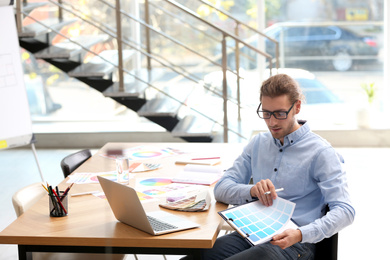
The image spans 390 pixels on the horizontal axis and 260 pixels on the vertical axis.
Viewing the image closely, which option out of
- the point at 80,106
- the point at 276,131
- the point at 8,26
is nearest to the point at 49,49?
the point at 8,26

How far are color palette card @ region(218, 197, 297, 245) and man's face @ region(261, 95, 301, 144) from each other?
0.30 m

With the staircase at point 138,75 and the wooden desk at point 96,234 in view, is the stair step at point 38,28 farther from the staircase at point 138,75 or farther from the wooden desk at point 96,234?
the wooden desk at point 96,234

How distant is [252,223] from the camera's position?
90.6 inches

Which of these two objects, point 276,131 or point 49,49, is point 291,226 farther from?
point 49,49

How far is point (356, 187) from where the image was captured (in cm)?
519

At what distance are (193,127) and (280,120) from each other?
298 cm

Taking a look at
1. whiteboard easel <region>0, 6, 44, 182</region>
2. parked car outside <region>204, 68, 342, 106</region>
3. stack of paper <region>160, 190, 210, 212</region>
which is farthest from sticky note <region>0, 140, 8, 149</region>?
parked car outside <region>204, 68, 342, 106</region>

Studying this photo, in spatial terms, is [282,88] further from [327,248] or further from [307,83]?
[307,83]

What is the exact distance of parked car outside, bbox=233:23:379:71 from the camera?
23.0 ft

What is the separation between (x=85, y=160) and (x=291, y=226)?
5.32ft

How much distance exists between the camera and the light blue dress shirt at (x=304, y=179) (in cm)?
229

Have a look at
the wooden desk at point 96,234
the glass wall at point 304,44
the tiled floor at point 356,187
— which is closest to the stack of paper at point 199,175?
the wooden desk at point 96,234

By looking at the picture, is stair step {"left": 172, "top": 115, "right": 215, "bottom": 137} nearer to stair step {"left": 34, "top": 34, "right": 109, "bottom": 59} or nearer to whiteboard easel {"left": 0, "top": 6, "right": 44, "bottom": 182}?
stair step {"left": 34, "top": 34, "right": 109, "bottom": 59}

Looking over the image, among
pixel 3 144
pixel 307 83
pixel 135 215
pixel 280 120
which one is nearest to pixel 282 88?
pixel 280 120
